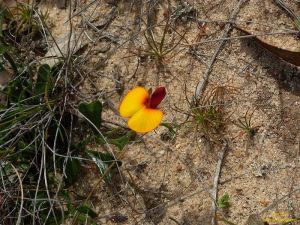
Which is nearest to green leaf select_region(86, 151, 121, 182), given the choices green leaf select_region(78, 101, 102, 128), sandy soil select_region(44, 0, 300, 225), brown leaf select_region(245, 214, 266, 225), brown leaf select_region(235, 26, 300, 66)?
sandy soil select_region(44, 0, 300, 225)

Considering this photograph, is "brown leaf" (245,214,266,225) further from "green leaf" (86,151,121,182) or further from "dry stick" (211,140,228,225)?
"green leaf" (86,151,121,182)

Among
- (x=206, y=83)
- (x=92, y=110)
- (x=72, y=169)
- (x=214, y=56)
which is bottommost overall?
(x=72, y=169)

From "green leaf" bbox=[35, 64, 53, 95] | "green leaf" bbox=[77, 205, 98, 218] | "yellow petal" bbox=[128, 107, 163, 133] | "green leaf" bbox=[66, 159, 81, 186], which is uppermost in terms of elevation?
"green leaf" bbox=[35, 64, 53, 95]

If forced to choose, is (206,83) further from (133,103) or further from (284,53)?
(133,103)

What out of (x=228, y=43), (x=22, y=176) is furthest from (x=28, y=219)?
(x=228, y=43)

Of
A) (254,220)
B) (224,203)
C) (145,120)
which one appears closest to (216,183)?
(224,203)

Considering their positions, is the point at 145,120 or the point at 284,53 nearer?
the point at 145,120
